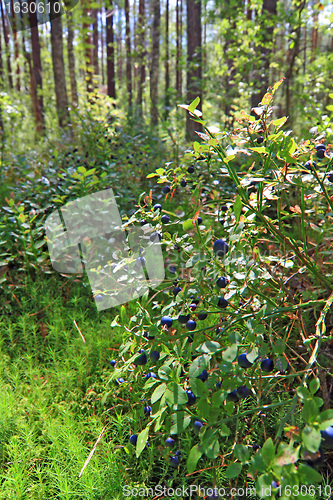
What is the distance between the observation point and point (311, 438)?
79 cm

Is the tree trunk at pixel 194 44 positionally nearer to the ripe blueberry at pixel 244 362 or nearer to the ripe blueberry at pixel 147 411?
the ripe blueberry at pixel 147 411

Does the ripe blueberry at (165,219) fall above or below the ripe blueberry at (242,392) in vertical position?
above

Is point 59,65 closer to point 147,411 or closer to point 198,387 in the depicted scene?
point 147,411

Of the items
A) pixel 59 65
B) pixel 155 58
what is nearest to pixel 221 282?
pixel 59 65

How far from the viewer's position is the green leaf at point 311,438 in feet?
2.52

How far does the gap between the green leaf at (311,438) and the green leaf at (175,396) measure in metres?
0.38

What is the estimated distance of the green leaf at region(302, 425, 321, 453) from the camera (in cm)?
77

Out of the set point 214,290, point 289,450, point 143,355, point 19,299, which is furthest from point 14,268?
point 289,450

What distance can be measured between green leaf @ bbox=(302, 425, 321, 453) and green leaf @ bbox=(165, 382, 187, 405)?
380 millimetres

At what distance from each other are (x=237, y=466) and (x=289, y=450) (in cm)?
18

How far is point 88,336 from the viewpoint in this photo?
7.47ft

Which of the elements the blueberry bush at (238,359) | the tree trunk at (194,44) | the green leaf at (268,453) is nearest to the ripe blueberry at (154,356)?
the blueberry bush at (238,359)

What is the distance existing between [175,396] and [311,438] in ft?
1.39

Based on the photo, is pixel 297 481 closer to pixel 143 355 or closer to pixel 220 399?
pixel 220 399
